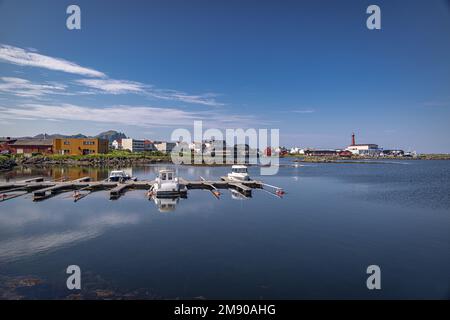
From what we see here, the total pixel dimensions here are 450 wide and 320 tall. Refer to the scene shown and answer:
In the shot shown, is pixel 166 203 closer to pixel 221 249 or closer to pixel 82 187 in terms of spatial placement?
pixel 82 187

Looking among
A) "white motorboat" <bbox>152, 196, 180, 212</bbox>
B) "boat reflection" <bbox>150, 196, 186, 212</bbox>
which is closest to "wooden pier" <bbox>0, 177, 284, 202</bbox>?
"boat reflection" <bbox>150, 196, 186, 212</bbox>

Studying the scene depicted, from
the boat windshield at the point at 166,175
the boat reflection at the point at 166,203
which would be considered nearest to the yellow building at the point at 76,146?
the boat windshield at the point at 166,175

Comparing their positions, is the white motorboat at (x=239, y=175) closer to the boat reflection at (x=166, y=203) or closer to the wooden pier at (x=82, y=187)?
the wooden pier at (x=82, y=187)

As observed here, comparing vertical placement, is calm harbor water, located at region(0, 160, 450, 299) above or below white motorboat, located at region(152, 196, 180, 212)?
below

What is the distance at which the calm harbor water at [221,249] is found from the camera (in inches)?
623

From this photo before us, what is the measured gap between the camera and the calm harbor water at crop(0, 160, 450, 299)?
51.9ft

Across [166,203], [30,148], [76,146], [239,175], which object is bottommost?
Result: [166,203]

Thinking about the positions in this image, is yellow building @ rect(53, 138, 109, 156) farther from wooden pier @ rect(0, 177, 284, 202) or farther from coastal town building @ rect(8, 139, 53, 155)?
wooden pier @ rect(0, 177, 284, 202)

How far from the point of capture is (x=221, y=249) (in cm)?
2159

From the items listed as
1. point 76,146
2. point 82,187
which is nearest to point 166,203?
point 82,187

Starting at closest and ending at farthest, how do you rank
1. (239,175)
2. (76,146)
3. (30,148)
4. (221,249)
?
(221,249) → (239,175) → (76,146) → (30,148)
